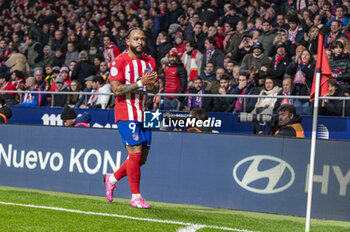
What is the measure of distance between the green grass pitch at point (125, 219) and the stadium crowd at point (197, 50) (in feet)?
8.19

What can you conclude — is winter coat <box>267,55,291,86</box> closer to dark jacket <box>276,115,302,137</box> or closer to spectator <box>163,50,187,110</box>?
spectator <box>163,50,187,110</box>

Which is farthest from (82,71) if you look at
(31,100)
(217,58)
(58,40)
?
(58,40)

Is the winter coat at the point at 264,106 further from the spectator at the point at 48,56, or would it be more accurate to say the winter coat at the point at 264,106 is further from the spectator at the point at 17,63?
the spectator at the point at 17,63

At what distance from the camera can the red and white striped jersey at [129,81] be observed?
25.4ft

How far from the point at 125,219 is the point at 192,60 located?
8.72 m

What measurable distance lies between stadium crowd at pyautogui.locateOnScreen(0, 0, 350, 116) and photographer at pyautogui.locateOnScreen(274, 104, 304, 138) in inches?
10.3

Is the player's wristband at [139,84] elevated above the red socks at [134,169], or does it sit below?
above

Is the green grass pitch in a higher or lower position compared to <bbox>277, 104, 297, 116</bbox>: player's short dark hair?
lower

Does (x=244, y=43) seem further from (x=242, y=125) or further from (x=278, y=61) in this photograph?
(x=242, y=125)

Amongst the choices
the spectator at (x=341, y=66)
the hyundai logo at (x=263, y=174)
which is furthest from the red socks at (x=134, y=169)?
the spectator at (x=341, y=66)

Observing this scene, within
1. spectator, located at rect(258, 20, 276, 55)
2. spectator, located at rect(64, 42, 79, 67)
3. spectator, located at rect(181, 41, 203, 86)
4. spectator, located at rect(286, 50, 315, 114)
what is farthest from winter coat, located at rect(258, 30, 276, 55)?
spectator, located at rect(64, 42, 79, 67)

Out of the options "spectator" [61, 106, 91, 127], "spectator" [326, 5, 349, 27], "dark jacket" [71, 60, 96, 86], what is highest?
"spectator" [326, 5, 349, 27]

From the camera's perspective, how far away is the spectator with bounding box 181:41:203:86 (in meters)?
15.1

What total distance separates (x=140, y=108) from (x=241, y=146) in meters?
2.23
